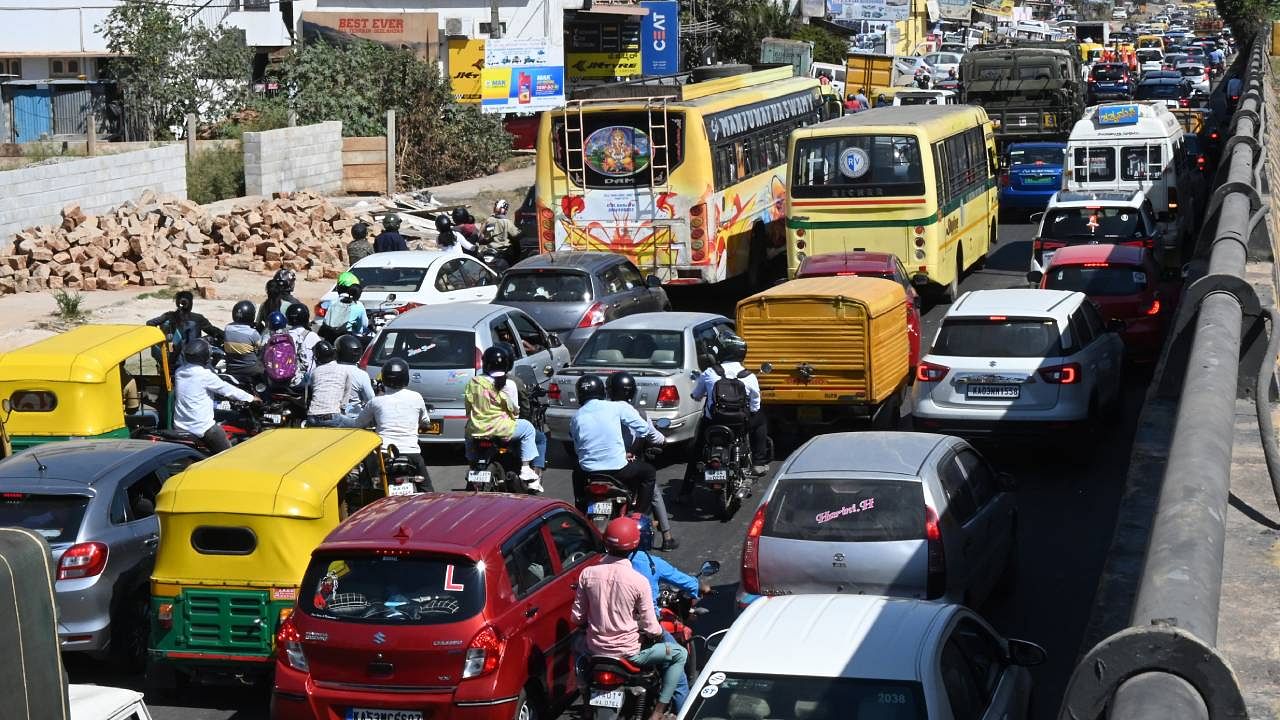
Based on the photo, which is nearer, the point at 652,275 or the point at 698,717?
the point at 698,717

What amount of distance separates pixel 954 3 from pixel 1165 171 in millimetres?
88794

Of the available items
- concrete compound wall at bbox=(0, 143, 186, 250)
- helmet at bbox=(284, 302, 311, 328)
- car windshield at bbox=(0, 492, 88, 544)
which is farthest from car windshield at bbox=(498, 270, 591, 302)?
concrete compound wall at bbox=(0, 143, 186, 250)

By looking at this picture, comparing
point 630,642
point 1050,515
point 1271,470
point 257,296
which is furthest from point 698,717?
point 257,296

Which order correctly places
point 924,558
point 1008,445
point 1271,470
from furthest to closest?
point 1008,445
point 924,558
point 1271,470

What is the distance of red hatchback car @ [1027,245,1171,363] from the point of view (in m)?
18.2

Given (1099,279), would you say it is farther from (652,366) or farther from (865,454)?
(865,454)

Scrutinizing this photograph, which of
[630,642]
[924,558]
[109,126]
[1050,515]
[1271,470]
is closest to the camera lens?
[1271,470]

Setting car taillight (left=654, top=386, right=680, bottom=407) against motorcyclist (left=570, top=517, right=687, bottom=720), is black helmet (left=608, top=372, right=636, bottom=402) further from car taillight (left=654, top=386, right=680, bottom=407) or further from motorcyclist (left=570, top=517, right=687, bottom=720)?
motorcyclist (left=570, top=517, right=687, bottom=720)

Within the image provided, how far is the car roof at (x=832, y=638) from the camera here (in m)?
6.93

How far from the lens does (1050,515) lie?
13.6 meters

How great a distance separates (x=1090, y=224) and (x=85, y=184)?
16.6 metres

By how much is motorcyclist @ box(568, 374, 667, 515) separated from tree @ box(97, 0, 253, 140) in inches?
1147

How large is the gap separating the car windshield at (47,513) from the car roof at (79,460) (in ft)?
0.40

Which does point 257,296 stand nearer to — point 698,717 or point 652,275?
point 652,275
